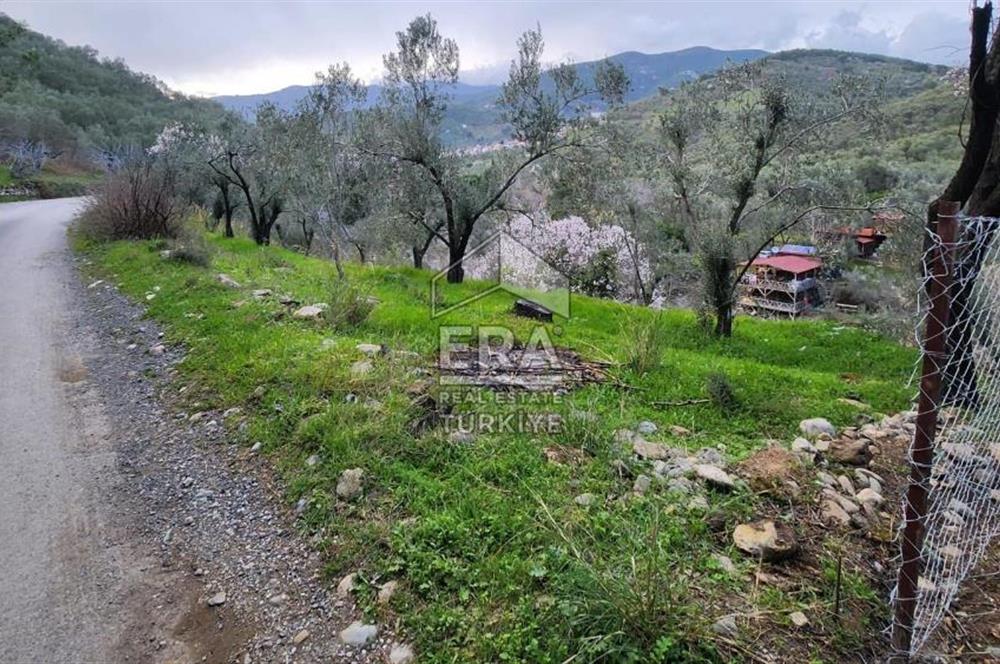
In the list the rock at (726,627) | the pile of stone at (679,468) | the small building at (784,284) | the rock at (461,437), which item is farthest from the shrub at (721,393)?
the small building at (784,284)

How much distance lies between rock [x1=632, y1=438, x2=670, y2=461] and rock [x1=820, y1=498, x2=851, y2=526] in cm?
102

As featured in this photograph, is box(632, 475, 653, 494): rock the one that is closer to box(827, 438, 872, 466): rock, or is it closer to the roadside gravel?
box(827, 438, 872, 466): rock

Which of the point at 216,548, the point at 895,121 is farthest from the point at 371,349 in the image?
the point at 895,121

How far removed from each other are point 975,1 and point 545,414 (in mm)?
5614

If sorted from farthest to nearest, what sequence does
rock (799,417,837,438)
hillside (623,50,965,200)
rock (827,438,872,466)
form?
hillside (623,50,965,200) → rock (799,417,837,438) → rock (827,438,872,466)

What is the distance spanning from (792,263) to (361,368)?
82.3 feet

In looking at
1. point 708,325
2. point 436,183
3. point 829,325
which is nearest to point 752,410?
point 708,325

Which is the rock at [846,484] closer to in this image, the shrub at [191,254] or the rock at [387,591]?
the rock at [387,591]

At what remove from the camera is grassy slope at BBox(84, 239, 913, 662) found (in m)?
2.39

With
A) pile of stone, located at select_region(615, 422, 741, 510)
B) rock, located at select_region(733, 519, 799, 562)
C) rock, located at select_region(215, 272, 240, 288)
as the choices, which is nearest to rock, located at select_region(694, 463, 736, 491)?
pile of stone, located at select_region(615, 422, 741, 510)

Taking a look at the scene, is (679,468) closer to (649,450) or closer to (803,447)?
(649,450)

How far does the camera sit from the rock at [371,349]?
18.1ft

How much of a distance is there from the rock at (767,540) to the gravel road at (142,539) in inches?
75.2

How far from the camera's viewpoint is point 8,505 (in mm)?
3514
